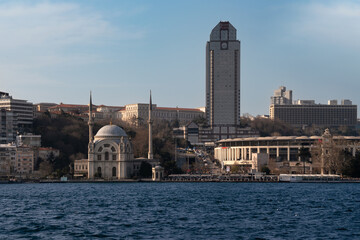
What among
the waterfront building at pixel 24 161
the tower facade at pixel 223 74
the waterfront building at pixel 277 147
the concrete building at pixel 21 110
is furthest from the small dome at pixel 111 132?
the tower facade at pixel 223 74

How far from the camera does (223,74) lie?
575 feet

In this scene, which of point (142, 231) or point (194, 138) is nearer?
point (142, 231)

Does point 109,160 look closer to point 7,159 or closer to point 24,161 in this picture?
point 24,161

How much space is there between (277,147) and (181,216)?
83.4 m

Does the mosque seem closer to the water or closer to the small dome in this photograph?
the small dome

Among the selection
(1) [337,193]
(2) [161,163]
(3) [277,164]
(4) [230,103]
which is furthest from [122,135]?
(4) [230,103]

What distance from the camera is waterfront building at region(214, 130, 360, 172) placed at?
127875mm

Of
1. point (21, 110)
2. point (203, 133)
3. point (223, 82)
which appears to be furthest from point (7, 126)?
point (203, 133)

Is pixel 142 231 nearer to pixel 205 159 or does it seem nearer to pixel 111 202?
pixel 111 202

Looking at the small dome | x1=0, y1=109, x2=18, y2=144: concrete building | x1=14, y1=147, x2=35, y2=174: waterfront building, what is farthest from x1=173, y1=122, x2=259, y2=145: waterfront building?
x1=14, y1=147, x2=35, y2=174: waterfront building

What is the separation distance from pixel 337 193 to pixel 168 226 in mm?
38178

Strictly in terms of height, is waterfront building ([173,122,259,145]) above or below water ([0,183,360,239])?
above

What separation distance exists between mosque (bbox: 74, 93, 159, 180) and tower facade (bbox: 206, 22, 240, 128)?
58.1 m

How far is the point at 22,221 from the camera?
5053 centimetres
